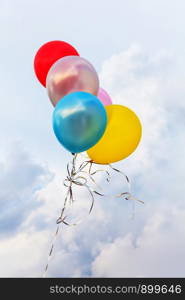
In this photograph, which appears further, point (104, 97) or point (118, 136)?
point (104, 97)

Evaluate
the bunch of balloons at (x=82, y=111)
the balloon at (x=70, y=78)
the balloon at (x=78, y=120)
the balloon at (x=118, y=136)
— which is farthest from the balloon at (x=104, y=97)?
the balloon at (x=78, y=120)

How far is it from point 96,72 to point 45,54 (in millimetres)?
725

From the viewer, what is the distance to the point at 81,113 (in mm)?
3838

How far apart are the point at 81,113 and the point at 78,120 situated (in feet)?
0.25

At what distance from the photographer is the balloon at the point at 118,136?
4477 millimetres

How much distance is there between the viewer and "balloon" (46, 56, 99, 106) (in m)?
4.12

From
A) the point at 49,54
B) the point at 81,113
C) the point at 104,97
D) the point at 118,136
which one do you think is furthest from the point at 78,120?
the point at 49,54

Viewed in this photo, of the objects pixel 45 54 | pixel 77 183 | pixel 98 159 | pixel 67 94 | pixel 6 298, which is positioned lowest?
pixel 6 298

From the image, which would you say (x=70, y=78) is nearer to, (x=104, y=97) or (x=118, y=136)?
(x=104, y=97)

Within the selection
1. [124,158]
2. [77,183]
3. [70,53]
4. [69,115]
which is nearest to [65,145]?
[69,115]

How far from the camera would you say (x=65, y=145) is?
401cm

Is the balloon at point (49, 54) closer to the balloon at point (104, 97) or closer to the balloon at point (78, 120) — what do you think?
the balloon at point (104, 97)

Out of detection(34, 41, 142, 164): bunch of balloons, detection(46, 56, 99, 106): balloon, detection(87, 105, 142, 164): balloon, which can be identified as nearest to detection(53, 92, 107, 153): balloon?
detection(34, 41, 142, 164): bunch of balloons

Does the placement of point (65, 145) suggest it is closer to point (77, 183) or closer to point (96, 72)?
point (77, 183)
